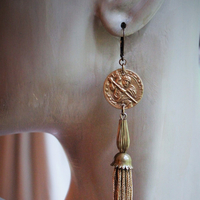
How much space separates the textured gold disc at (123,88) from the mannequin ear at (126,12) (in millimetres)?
125

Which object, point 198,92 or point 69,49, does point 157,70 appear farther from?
point 69,49

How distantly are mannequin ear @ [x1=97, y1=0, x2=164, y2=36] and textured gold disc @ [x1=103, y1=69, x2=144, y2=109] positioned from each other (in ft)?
0.41

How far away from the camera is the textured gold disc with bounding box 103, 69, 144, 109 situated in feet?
1.65

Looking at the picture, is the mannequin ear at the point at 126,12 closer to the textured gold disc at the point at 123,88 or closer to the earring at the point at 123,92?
the earring at the point at 123,92

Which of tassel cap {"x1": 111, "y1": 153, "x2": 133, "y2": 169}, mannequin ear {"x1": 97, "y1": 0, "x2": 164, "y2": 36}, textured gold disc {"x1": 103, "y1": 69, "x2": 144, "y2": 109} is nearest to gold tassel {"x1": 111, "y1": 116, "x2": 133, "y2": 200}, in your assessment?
tassel cap {"x1": 111, "y1": 153, "x2": 133, "y2": 169}

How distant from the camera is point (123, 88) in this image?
19.8 inches

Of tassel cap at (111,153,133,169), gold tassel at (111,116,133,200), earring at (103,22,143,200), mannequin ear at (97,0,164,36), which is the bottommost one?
gold tassel at (111,116,133,200)

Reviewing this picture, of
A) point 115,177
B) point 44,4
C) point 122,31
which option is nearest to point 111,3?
point 122,31

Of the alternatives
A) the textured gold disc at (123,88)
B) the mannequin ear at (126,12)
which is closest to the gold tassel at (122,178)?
the textured gold disc at (123,88)

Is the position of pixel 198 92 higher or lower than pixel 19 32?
lower

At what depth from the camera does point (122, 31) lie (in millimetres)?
521

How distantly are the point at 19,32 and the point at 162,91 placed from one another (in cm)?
46

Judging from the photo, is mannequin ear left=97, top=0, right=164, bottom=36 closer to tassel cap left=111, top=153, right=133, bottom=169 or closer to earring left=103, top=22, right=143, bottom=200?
earring left=103, top=22, right=143, bottom=200

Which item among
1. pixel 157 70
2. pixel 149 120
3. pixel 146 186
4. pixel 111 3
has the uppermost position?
pixel 111 3
